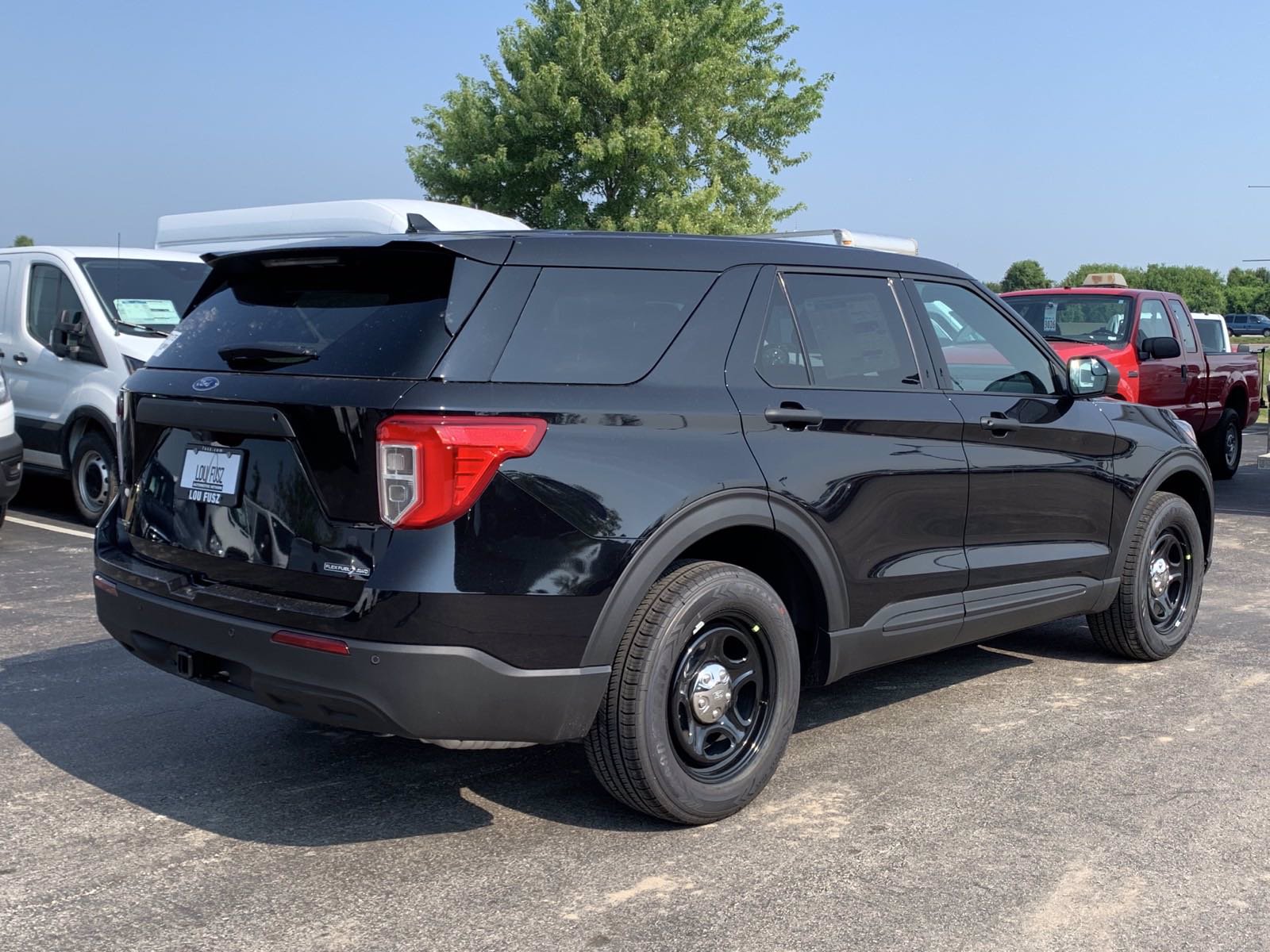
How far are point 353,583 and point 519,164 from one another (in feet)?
92.6

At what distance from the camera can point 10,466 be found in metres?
9.34

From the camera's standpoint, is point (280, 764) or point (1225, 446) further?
point (1225, 446)

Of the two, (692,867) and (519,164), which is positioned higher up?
(519,164)

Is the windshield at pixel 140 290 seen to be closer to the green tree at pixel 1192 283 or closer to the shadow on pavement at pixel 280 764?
the shadow on pavement at pixel 280 764

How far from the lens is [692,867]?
372 cm

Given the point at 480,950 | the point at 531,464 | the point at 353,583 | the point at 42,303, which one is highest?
the point at 42,303

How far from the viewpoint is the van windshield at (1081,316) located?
12.1 meters

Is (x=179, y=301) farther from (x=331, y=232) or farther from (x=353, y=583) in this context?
(x=353, y=583)

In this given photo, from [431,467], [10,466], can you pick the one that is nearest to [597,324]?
[431,467]

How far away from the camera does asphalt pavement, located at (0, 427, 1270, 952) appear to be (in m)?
3.33

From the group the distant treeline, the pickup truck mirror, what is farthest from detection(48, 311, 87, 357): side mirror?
the distant treeline

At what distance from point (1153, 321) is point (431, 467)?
1058 cm

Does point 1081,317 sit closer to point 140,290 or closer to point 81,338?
point 140,290

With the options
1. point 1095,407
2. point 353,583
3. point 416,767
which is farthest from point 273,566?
point 1095,407
